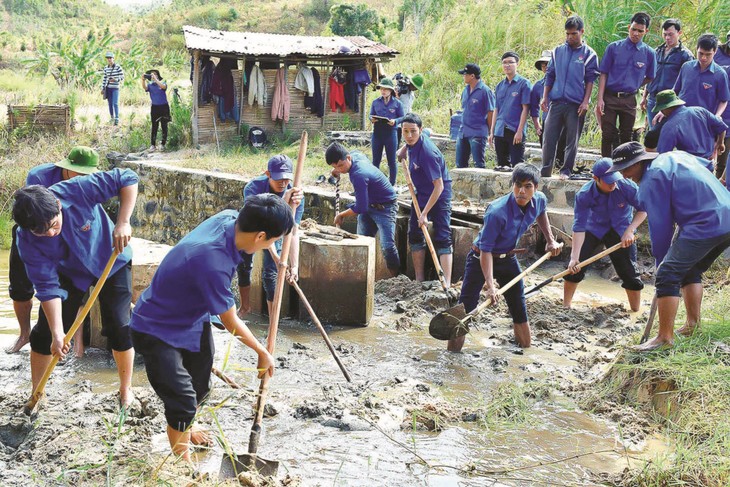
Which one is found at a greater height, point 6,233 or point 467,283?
point 467,283

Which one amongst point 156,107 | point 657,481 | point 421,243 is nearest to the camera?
point 657,481

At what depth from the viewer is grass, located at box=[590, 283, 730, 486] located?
14.3 feet

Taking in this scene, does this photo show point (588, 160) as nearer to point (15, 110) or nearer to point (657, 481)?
point (657, 481)

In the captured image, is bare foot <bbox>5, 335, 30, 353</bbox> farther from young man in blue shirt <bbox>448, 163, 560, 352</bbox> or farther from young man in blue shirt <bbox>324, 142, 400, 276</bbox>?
young man in blue shirt <bbox>448, 163, 560, 352</bbox>

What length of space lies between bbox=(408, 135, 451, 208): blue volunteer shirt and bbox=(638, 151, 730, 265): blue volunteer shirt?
2.96 m

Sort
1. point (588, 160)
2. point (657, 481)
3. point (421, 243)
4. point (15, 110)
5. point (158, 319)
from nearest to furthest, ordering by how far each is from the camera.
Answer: point (158, 319), point (657, 481), point (421, 243), point (588, 160), point (15, 110)

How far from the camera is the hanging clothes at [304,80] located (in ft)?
55.8

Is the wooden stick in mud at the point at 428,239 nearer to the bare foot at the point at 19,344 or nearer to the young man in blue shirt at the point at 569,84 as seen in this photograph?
the young man in blue shirt at the point at 569,84

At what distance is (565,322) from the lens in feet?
25.6

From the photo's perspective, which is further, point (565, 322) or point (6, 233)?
point (6, 233)

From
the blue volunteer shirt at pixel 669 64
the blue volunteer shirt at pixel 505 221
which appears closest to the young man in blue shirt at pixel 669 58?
the blue volunteer shirt at pixel 669 64

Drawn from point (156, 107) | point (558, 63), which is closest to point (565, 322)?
point (558, 63)

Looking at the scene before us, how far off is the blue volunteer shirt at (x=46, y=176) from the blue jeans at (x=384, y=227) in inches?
153

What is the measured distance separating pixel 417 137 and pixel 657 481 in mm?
4548
